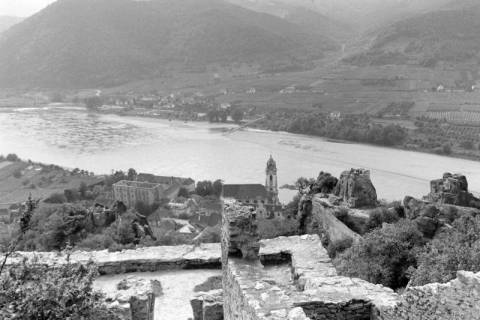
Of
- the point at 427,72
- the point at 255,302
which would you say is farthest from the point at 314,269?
the point at 427,72

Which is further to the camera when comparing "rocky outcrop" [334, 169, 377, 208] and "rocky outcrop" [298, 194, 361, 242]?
"rocky outcrop" [334, 169, 377, 208]

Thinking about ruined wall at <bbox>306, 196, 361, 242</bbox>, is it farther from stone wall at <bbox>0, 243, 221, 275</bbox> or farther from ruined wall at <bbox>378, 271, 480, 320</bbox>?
ruined wall at <bbox>378, 271, 480, 320</bbox>

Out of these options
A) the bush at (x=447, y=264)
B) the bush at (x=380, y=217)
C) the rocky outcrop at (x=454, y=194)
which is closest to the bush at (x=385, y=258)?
the bush at (x=447, y=264)

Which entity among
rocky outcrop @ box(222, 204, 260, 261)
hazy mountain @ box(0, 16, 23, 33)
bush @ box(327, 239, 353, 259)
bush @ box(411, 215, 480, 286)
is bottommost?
bush @ box(327, 239, 353, 259)

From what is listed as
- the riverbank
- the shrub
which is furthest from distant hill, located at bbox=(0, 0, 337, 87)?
the shrub

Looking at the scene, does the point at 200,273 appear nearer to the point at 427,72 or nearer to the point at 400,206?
the point at 400,206
